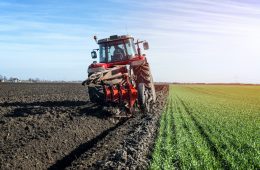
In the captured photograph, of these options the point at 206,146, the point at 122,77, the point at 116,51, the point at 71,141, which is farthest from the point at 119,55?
the point at 206,146

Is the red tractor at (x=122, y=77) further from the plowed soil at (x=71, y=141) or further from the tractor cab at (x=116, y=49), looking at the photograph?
the plowed soil at (x=71, y=141)

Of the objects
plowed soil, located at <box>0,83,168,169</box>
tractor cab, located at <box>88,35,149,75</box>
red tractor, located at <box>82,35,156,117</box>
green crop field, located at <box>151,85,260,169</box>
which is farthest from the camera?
tractor cab, located at <box>88,35,149,75</box>

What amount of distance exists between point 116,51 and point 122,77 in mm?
1885

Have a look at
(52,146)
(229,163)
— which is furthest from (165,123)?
(229,163)

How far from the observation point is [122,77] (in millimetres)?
15102

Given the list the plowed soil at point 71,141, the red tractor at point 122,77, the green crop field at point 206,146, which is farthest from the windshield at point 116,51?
the green crop field at point 206,146

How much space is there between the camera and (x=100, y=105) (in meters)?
16.7

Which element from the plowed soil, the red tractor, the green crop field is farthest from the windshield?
the green crop field

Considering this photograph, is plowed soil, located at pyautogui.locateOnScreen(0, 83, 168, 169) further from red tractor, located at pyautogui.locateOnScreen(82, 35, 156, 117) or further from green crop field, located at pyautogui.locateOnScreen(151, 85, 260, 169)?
red tractor, located at pyautogui.locateOnScreen(82, 35, 156, 117)

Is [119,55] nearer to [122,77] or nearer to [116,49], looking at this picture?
[116,49]

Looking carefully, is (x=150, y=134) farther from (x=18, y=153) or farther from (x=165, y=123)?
(x=18, y=153)

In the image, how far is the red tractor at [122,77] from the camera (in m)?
14.7

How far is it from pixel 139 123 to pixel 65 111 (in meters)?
2.97

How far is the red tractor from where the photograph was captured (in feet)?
48.3
